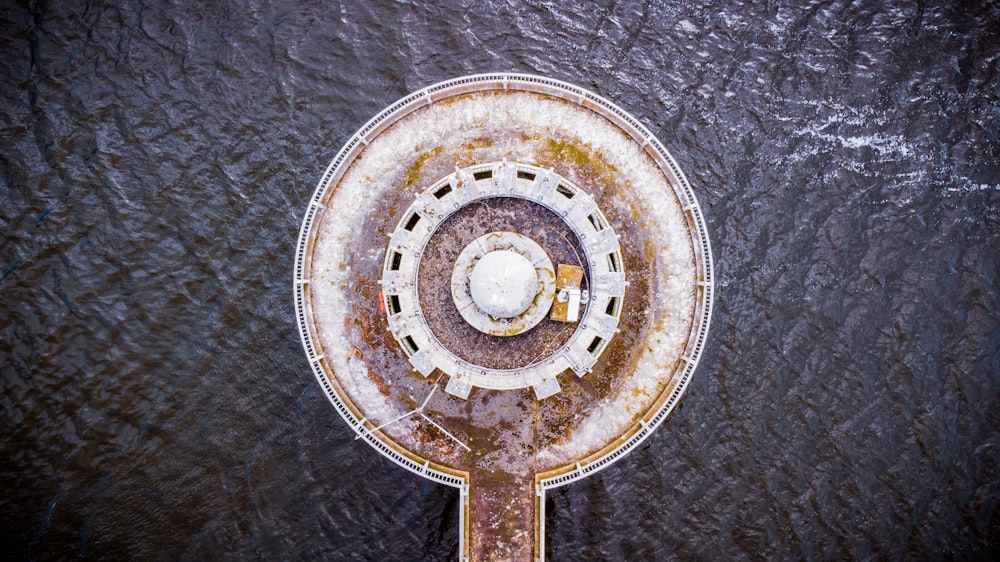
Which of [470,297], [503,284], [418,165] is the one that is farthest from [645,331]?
[418,165]

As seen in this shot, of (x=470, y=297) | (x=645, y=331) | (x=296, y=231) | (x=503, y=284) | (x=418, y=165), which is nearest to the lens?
(x=503, y=284)

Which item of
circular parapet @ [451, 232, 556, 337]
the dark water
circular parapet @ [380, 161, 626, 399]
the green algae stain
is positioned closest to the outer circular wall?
the green algae stain

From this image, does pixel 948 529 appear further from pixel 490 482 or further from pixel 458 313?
pixel 458 313

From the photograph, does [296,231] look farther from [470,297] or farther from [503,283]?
[503,283]

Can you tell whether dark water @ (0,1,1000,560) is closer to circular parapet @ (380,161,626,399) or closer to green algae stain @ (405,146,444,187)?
green algae stain @ (405,146,444,187)

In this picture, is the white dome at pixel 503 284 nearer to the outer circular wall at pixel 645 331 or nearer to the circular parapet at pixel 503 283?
the circular parapet at pixel 503 283

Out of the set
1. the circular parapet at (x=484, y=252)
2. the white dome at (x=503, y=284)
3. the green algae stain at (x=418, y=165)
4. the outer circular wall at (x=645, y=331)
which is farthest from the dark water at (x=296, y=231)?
the white dome at (x=503, y=284)
